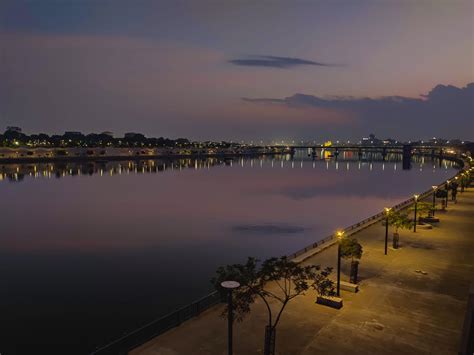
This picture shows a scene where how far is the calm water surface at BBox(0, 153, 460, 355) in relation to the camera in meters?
22.3

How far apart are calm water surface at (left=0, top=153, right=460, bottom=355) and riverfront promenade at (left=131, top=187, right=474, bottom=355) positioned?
768 centimetres

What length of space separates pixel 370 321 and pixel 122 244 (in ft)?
97.3

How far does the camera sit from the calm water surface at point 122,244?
2230 cm

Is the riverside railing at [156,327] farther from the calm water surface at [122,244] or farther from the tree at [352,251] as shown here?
the tree at [352,251]

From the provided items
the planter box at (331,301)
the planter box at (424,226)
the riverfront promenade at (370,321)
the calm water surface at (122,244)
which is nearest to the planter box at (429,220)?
the planter box at (424,226)

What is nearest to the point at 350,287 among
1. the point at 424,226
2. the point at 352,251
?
the point at 352,251

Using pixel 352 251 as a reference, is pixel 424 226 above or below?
below

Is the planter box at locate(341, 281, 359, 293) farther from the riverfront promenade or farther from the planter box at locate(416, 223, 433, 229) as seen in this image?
the planter box at locate(416, 223, 433, 229)

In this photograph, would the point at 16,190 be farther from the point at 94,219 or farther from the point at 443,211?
the point at 443,211

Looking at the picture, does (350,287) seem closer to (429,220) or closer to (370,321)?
(370,321)

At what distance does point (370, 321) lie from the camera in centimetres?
1669

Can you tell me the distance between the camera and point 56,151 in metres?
199

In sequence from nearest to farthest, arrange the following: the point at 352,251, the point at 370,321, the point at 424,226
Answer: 1. the point at 370,321
2. the point at 352,251
3. the point at 424,226

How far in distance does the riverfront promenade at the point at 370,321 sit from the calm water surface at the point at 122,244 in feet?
25.2
